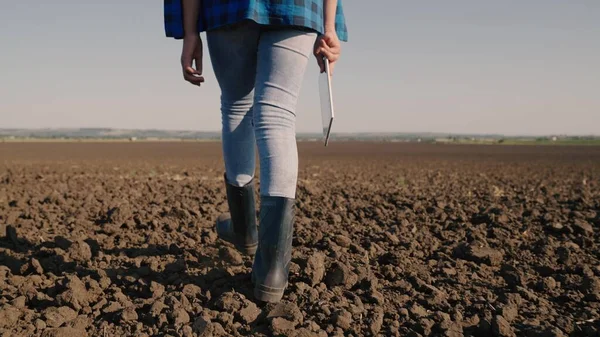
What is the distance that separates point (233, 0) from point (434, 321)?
1.58 m

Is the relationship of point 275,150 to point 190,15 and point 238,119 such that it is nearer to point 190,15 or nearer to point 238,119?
point 238,119

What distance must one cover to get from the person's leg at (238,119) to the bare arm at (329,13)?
0.31 m

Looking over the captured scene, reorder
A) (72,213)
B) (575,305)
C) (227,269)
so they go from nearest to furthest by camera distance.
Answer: (575,305), (227,269), (72,213)

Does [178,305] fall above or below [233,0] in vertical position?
below

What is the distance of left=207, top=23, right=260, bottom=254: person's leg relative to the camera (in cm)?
233

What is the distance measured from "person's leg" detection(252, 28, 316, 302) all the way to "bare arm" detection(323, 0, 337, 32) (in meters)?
0.09

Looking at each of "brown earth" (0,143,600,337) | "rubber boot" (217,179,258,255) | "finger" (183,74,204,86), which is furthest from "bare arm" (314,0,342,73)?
"brown earth" (0,143,600,337)

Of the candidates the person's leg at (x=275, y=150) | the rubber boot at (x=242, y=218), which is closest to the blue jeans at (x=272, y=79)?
the person's leg at (x=275, y=150)

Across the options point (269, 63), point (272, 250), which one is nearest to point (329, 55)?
point (269, 63)

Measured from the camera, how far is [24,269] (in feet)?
9.83

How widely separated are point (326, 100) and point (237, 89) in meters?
0.49

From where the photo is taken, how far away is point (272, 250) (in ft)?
7.50

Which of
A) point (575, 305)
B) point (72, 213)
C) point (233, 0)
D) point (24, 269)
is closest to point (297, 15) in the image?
point (233, 0)

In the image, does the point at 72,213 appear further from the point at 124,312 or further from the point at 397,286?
the point at 397,286
